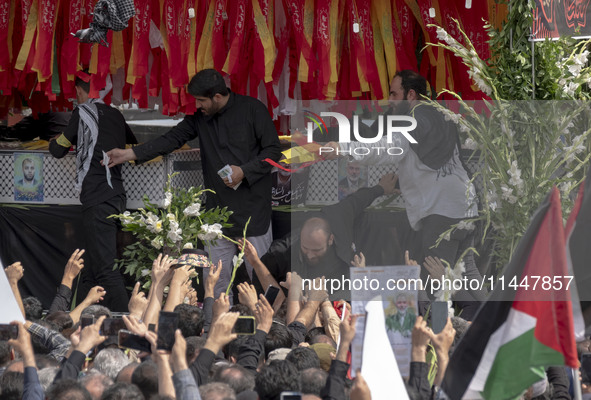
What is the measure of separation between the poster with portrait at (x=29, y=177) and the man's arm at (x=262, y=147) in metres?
1.80

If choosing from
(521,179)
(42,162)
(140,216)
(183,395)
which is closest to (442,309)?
(521,179)

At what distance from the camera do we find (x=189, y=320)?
550 cm

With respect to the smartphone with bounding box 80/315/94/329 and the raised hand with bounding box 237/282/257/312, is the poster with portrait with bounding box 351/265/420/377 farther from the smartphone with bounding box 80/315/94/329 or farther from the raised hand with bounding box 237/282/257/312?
the smartphone with bounding box 80/315/94/329

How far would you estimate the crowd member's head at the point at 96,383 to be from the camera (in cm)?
428

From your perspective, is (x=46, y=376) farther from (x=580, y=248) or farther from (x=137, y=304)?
(x=580, y=248)

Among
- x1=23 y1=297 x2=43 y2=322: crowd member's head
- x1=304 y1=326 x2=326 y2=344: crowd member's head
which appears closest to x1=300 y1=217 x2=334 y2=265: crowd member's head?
x1=304 y1=326 x2=326 y2=344: crowd member's head

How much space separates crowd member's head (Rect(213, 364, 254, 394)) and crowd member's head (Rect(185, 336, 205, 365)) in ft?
1.04

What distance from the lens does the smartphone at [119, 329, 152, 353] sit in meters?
4.47

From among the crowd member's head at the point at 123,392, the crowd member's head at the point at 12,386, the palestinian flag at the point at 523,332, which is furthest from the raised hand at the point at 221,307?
the palestinian flag at the point at 523,332

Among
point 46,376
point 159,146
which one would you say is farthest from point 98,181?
point 46,376

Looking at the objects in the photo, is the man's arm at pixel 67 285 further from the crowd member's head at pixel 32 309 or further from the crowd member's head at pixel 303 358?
the crowd member's head at pixel 303 358

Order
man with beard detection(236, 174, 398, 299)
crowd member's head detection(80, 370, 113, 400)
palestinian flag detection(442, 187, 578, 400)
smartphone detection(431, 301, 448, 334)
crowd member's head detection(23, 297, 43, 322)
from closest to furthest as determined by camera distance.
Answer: palestinian flag detection(442, 187, 578, 400)
crowd member's head detection(80, 370, 113, 400)
smartphone detection(431, 301, 448, 334)
crowd member's head detection(23, 297, 43, 322)
man with beard detection(236, 174, 398, 299)

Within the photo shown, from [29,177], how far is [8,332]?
12.0 feet

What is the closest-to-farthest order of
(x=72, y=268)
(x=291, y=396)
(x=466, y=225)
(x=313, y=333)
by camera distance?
(x=291, y=396)
(x=313, y=333)
(x=466, y=225)
(x=72, y=268)
